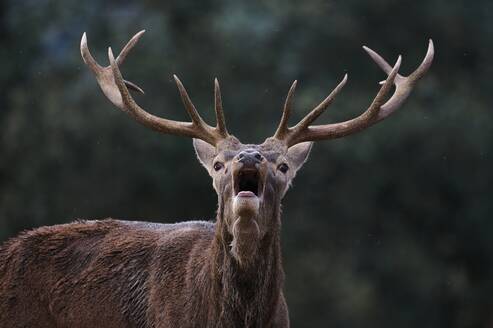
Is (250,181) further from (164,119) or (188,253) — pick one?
(164,119)

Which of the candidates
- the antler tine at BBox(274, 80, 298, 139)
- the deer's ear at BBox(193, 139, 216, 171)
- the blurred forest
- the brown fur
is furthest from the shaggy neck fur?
the blurred forest

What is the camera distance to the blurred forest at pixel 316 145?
93.4 ft

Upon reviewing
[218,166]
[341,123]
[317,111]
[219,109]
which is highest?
[219,109]

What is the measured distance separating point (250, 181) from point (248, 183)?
0.08 feet

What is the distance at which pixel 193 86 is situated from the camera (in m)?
29.9

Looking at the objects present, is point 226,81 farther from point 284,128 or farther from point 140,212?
point 284,128

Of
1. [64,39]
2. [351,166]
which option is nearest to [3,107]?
[64,39]

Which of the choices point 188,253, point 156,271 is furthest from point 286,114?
point 156,271

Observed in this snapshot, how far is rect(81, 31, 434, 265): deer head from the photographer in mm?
8883

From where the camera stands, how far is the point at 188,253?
966 centimetres

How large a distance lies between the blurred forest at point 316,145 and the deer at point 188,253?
16.7 m

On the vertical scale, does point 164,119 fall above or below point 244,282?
above

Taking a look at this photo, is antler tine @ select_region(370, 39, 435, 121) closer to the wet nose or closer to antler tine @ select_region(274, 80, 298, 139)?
antler tine @ select_region(274, 80, 298, 139)

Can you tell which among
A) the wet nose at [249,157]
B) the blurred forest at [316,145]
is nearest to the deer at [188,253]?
the wet nose at [249,157]
